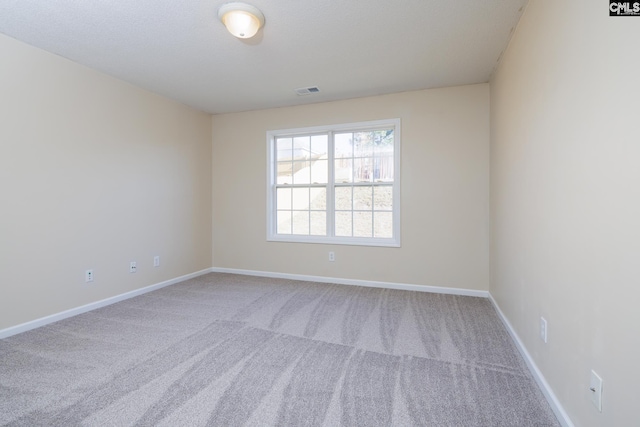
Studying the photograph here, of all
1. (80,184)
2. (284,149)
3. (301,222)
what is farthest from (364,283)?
(80,184)

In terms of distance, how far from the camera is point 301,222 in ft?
14.3

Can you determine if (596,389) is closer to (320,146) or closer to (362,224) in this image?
(362,224)

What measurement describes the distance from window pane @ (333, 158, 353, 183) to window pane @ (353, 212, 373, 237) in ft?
1.70

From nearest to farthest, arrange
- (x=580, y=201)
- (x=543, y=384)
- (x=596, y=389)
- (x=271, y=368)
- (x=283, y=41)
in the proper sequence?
(x=596, y=389), (x=580, y=201), (x=543, y=384), (x=271, y=368), (x=283, y=41)

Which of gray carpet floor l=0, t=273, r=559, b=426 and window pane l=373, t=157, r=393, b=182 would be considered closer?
gray carpet floor l=0, t=273, r=559, b=426

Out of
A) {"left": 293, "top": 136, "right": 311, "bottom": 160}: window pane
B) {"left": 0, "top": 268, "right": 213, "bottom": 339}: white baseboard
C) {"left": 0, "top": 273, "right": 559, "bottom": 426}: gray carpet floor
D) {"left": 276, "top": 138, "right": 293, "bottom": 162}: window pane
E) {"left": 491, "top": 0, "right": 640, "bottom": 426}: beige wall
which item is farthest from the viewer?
{"left": 276, "top": 138, "right": 293, "bottom": 162}: window pane

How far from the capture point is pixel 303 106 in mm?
4203

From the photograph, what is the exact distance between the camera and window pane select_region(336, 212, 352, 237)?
4102 mm

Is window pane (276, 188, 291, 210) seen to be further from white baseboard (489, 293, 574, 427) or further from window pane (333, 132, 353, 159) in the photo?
white baseboard (489, 293, 574, 427)

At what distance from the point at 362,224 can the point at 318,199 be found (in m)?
0.75

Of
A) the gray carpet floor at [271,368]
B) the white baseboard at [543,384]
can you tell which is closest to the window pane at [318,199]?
the gray carpet floor at [271,368]

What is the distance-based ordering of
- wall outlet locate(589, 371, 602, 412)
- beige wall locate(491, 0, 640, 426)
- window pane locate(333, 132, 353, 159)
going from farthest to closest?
window pane locate(333, 132, 353, 159) → wall outlet locate(589, 371, 602, 412) → beige wall locate(491, 0, 640, 426)

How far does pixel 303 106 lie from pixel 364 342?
10.7 ft

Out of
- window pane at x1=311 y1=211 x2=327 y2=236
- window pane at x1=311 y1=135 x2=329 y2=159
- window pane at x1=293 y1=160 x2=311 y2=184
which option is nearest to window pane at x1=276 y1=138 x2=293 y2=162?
window pane at x1=293 y1=160 x2=311 y2=184
